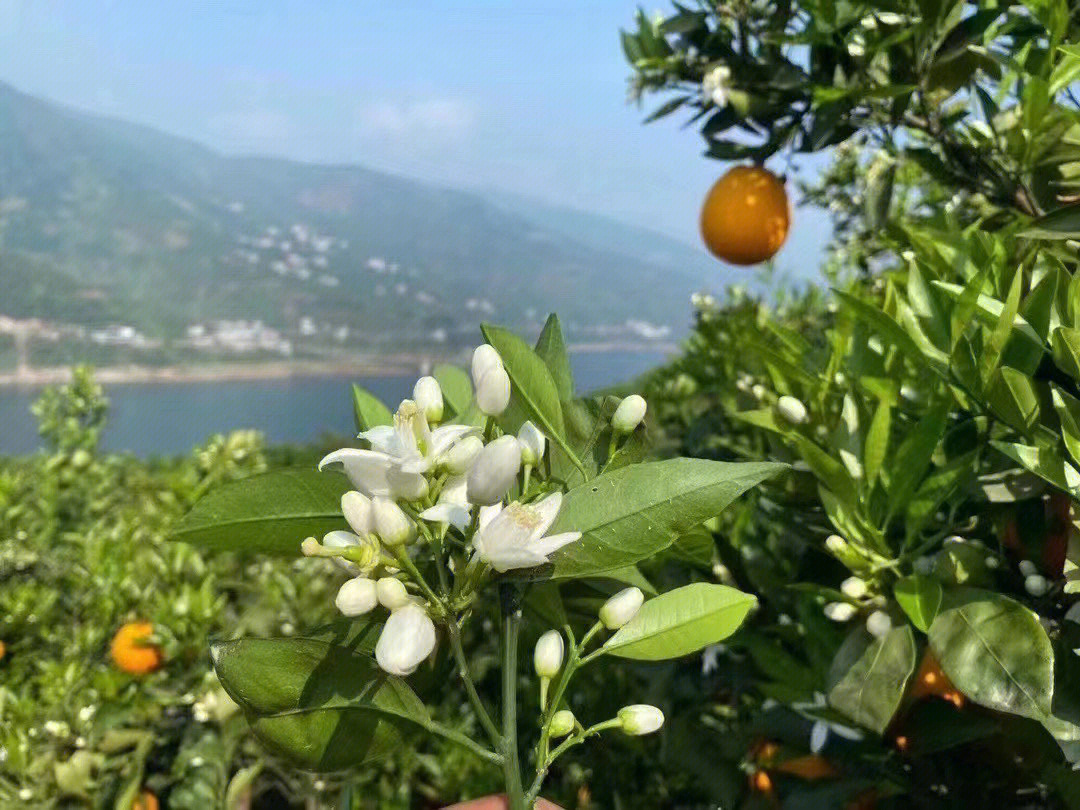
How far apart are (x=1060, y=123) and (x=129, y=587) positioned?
1.14 m

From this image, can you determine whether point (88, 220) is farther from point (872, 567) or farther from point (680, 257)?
point (872, 567)

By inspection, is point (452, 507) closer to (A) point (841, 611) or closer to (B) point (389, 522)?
(B) point (389, 522)

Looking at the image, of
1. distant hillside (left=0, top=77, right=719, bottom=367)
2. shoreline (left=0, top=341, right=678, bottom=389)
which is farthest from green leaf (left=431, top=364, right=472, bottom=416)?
shoreline (left=0, top=341, right=678, bottom=389)

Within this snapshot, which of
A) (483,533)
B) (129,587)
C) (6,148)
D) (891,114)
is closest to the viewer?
(483,533)

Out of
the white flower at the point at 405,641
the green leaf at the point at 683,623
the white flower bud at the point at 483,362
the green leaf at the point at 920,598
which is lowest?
the green leaf at the point at 920,598

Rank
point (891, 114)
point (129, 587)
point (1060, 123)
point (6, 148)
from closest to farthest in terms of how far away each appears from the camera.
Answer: point (1060, 123), point (891, 114), point (129, 587), point (6, 148)

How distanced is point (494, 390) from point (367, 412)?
13 centimetres

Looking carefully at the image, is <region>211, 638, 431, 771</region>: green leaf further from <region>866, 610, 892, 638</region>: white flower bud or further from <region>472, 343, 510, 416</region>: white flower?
<region>866, 610, 892, 638</region>: white flower bud

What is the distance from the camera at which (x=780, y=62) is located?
1.04m

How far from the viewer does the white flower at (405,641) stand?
1.05 ft

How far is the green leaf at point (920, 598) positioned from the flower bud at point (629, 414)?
0.25 metres

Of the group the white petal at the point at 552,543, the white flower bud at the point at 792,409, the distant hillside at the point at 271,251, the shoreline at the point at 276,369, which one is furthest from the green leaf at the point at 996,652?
the shoreline at the point at 276,369

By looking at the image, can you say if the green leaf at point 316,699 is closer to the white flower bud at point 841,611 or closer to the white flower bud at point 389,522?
the white flower bud at point 389,522

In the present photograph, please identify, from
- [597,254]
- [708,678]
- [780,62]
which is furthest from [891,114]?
[597,254]
